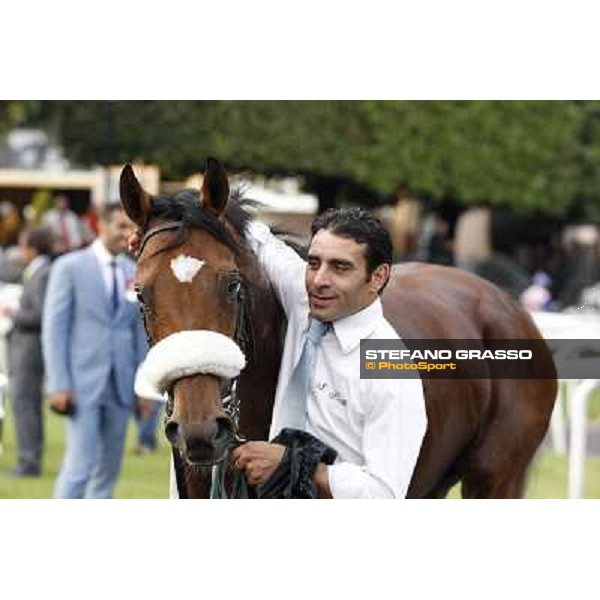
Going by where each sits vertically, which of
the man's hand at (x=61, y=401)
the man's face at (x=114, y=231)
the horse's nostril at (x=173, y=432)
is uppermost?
the man's face at (x=114, y=231)

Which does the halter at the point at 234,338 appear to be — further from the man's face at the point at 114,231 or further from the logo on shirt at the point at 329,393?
the man's face at the point at 114,231

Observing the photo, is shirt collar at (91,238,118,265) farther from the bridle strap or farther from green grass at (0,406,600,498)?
the bridle strap

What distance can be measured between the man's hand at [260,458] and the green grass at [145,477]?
276 centimetres

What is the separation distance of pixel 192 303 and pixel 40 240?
22.5ft

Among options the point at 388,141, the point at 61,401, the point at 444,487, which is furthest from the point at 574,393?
the point at 388,141

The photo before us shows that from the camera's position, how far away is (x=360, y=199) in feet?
59.0

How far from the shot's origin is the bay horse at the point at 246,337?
13.5ft

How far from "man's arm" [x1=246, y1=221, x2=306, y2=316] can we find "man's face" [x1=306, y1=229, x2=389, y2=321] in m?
0.25

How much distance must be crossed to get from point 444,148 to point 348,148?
287 centimetres

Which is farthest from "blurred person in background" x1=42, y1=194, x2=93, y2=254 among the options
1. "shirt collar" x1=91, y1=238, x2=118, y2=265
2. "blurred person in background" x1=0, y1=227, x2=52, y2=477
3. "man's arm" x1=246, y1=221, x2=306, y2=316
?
"man's arm" x1=246, y1=221, x2=306, y2=316

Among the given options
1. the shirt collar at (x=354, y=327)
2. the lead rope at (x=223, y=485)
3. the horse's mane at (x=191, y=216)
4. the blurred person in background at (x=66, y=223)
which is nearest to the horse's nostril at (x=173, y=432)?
the lead rope at (x=223, y=485)

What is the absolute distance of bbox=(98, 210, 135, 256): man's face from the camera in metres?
7.87
